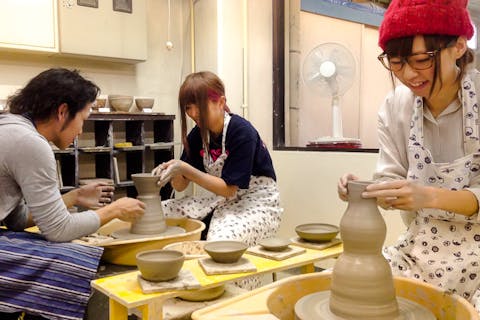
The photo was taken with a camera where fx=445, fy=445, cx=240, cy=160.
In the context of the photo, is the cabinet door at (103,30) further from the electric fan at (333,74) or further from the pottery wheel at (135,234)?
the pottery wheel at (135,234)

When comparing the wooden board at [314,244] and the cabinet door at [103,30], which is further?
the cabinet door at [103,30]

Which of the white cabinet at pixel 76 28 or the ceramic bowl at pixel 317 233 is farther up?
the white cabinet at pixel 76 28

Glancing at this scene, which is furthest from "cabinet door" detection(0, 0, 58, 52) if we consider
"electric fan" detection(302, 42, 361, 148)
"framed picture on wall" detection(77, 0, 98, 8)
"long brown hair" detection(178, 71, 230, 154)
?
"electric fan" detection(302, 42, 361, 148)

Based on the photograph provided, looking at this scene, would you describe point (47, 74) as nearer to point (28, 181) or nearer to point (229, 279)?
point (28, 181)

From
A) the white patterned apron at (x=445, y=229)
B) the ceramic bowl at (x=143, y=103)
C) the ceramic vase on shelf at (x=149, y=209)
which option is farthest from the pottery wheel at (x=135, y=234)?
the ceramic bowl at (x=143, y=103)

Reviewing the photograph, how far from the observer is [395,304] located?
1.32m

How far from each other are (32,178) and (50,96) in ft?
1.40

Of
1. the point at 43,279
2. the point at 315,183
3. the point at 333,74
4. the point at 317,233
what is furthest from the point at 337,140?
the point at 43,279

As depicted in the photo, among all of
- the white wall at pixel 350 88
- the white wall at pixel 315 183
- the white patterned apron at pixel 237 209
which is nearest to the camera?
the white patterned apron at pixel 237 209

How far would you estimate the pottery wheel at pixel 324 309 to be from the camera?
1325 mm

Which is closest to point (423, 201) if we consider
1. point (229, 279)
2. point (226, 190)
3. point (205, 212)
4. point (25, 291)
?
point (229, 279)

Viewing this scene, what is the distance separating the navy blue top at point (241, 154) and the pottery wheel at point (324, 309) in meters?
1.40

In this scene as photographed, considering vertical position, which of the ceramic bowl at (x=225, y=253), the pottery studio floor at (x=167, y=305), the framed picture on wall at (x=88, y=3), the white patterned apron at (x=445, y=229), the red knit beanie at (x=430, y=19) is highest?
the framed picture on wall at (x=88, y=3)

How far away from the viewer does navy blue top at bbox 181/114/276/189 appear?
9.20 feet
